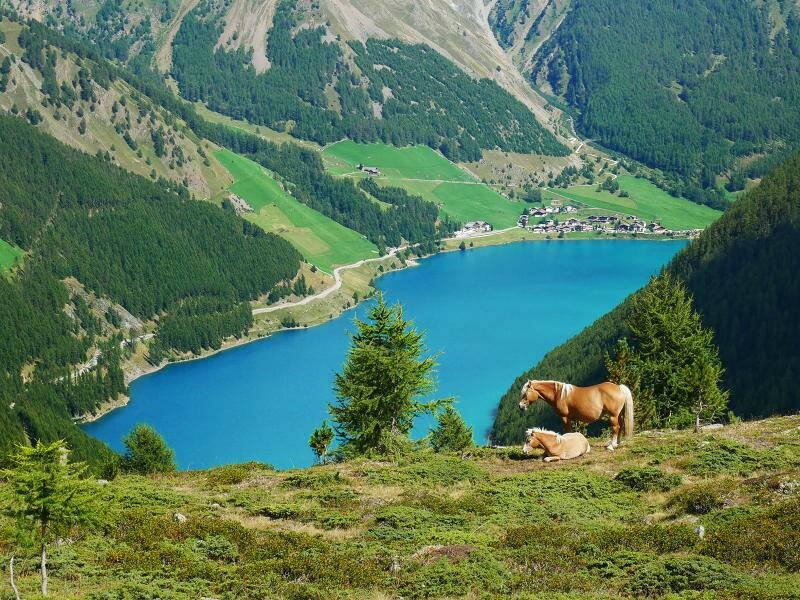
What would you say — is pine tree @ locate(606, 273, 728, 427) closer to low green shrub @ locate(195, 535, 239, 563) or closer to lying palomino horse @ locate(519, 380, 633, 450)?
lying palomino horse @ locate(519, 380, 633, 450)

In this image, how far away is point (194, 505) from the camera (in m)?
44.3

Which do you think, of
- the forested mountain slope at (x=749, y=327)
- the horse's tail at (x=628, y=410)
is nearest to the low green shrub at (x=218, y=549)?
the horse's tail at (x=628, y=410)

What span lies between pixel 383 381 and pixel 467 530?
24.0 m

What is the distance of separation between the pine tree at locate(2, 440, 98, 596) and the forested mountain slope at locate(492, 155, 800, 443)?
135m

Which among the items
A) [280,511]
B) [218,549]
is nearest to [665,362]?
[280,511]

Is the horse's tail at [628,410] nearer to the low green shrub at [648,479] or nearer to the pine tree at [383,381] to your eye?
the low green shrub at [648,479]

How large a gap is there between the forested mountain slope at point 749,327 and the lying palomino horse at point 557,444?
113982mm

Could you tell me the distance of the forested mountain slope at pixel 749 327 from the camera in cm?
16600

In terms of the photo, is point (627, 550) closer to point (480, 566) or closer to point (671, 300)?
point (480, 566)

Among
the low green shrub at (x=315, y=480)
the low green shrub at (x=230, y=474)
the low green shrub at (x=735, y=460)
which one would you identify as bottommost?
the low green shrub at (x=230, y=474)

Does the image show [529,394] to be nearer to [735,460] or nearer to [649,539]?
[735,460]

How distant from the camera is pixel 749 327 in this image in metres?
180

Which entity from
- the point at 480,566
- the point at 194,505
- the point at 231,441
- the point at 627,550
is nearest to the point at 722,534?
the point at 627,550

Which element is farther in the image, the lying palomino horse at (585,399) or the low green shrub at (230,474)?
the low green shrub at (230,474)
